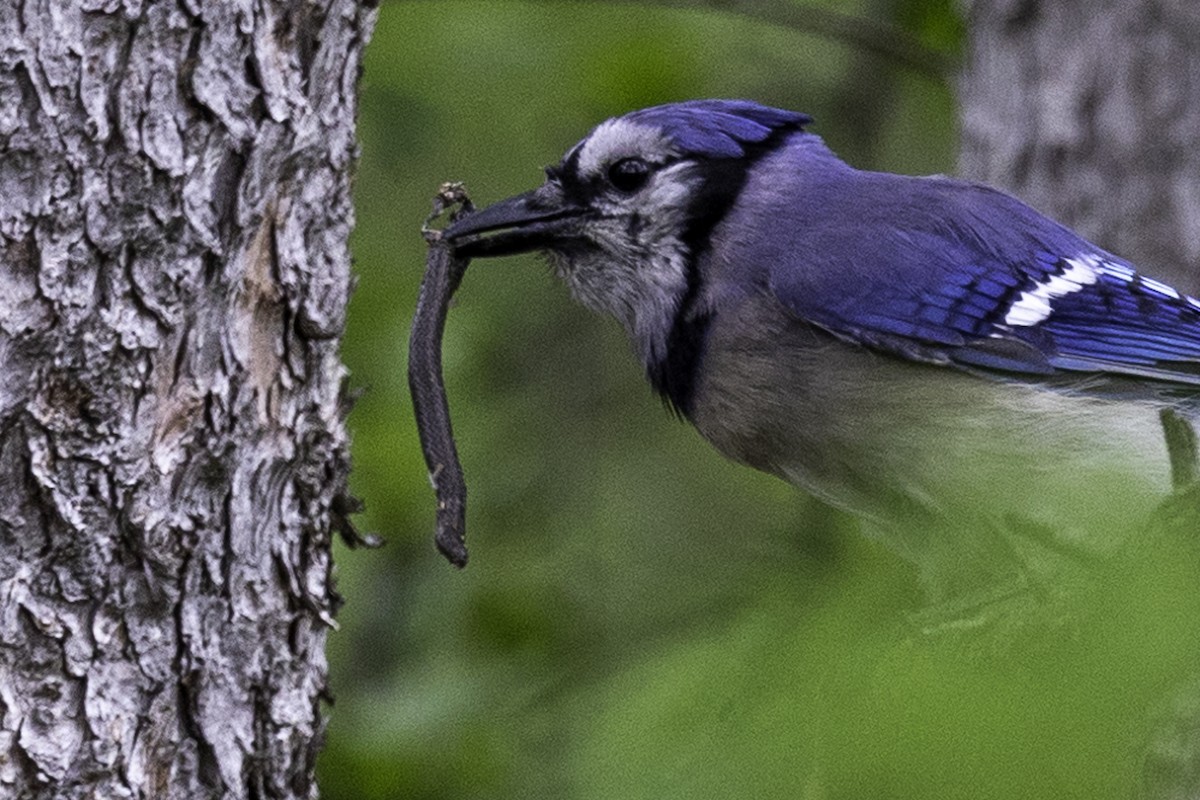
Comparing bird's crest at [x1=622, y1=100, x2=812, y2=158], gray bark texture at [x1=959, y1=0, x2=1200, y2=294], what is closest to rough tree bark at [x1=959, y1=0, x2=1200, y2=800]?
gray bark texture at [x1=959, y1=0, x2=1200, y2=294]

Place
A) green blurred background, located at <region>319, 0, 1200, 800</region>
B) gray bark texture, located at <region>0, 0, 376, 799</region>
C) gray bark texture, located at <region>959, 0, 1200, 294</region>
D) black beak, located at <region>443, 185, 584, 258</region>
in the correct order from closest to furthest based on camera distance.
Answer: green blurred background, located at <region>319, 0, 1200, 800</region> < gray bark texture, located at <region>0, 0, 376, 799</region> < black beak, located at <region>443, 185, 584, 258</region> < gray bark texture, located at <region>959, 0, 1200, 294</region>

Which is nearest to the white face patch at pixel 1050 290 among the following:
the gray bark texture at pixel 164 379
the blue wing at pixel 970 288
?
the blue wing at pixel 970 288

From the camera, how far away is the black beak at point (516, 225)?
219cm

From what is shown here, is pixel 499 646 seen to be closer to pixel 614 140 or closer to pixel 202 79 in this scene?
pixel 614 140

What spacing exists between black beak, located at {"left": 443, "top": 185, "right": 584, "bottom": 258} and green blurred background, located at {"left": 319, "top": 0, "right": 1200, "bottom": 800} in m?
→ 0.20

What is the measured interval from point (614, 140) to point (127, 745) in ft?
3.72

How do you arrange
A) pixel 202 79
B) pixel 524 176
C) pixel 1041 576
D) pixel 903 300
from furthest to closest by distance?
pixel 524 176 → pixel 903 300 → pixel 1041 576 → pixel 202 79

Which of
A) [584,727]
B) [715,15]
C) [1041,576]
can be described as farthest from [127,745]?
[715,15]

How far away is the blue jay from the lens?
2.20 metres

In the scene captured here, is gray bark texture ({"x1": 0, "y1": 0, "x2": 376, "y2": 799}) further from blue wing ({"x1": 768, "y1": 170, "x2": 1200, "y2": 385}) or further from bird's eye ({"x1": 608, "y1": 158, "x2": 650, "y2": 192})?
blue wing ({"x1": 768, "y1": 170, "x2": 1200, "y2": 385})

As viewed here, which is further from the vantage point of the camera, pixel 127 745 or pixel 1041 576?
pixel 1041 576

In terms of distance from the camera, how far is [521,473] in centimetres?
319

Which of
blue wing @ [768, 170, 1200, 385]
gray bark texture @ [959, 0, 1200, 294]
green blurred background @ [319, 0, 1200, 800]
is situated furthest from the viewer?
gray bark texture @ [959, 0, 1200, 294]

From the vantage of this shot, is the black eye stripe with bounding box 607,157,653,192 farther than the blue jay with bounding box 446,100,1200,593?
Yes
